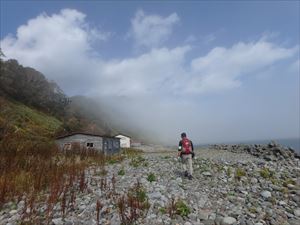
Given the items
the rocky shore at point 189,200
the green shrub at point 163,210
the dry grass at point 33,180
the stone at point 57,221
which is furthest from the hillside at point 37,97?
the stone at point 57,221

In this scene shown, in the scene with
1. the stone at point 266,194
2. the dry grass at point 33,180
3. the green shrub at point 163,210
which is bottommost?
the stone at point 266,194

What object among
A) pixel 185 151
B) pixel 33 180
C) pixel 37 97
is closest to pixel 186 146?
pixel 185 151

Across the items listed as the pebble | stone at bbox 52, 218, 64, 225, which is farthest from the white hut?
stone at bbox 52, 218, 64, 225

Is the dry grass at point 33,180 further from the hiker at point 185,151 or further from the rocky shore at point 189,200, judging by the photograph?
the hiker at point 185,151

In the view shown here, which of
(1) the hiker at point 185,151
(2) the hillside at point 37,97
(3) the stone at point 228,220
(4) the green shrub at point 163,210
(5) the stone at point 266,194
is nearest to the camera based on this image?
(3) the stone at point 228,220

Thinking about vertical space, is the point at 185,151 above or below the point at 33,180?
above

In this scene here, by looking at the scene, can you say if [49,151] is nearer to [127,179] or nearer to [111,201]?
[127,179]

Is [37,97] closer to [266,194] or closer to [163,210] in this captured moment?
[266,194]

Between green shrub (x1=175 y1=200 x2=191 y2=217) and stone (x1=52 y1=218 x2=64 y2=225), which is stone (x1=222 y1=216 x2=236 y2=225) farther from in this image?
stone (x1=52 y1=218 x2=64 y2=225)

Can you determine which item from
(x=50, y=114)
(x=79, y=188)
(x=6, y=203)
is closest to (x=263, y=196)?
(x=79, y=188)

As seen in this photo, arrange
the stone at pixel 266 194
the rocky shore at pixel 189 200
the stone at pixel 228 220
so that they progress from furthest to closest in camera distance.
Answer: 1. the stone at pixel 266 194
2. the stone at pixel 228 220
3. the rocky shore at pixel 189 200

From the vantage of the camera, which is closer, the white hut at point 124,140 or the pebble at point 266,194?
the pebble at point 266,194

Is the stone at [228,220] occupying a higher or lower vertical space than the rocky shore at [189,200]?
lower

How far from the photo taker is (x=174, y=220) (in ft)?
27.0
